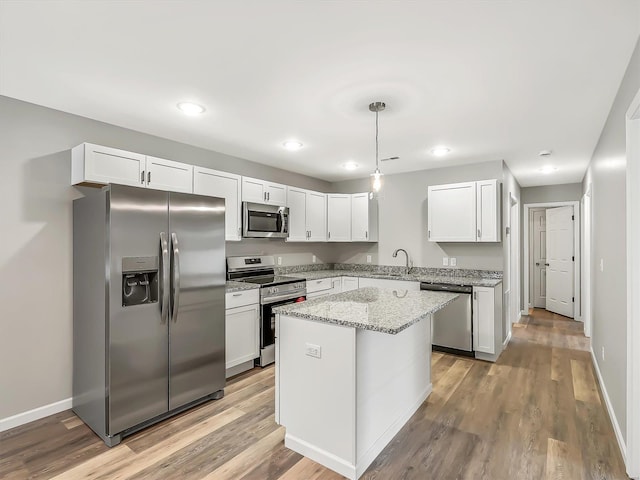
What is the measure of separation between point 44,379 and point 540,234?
325 inches

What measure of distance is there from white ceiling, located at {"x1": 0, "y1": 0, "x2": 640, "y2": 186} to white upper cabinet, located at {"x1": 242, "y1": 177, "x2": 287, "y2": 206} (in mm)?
750

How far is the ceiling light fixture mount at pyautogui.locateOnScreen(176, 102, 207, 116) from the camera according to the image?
2.70 metres

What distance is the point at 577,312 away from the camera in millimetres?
6090

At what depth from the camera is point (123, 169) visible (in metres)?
2.97

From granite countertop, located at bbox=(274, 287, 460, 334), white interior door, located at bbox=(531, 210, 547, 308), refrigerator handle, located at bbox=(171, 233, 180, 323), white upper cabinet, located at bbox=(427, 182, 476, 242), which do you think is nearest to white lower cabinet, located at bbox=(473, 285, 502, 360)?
white upper cabinet, located at bbox=(427, 182, 476, 242)

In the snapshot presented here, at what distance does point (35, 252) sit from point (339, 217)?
3733mm

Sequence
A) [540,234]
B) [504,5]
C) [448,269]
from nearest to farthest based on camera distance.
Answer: [504,5] < [448,269] < [540,234]

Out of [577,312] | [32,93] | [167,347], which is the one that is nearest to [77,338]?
[167,347]

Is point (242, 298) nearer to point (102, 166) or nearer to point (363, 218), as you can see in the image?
point (102, 166)

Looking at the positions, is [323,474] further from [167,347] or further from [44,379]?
[44,379]

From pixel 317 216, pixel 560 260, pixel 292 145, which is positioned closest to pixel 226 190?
pixel 292 145

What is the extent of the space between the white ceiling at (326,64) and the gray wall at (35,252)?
0.21 meters

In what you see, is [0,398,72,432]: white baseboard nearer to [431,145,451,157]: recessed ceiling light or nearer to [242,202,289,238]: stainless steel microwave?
[242,202,289,238]: stainless steel microwave

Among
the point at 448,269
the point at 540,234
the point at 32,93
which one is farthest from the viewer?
the point at 540,234
